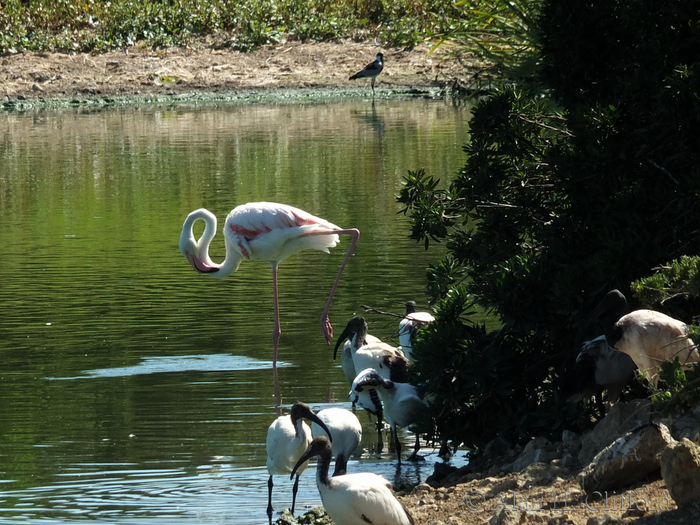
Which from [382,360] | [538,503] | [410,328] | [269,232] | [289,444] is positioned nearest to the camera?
[538,503]

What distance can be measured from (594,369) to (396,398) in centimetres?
163

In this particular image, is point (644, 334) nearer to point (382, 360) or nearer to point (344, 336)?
point (382, 360)

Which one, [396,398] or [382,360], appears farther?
[382,360]

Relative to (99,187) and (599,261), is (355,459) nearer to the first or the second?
(599,261)

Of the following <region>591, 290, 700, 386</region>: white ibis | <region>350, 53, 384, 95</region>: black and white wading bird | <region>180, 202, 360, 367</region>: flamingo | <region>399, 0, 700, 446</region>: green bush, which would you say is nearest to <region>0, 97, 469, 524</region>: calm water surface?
<region>180, 202, 360, 367</region>: flamingo

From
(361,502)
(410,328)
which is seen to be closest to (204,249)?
(410,328)

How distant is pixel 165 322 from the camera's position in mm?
11547

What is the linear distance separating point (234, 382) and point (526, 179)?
318cm

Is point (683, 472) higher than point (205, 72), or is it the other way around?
point (683, 472)

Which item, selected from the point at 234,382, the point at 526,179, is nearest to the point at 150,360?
the point at 234,382

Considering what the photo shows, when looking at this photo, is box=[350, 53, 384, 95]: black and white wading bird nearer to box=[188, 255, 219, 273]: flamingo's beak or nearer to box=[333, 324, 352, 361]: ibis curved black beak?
box=[188, 255, 219, 273]: flamingo's beak

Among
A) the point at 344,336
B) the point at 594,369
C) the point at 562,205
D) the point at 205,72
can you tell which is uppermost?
the point at 562,205

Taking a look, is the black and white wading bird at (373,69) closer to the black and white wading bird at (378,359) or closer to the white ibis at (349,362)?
the white ibis at (349,362)

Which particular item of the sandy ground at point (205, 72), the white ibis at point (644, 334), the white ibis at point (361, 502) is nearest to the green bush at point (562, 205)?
the white ibis at point (644, 334)
